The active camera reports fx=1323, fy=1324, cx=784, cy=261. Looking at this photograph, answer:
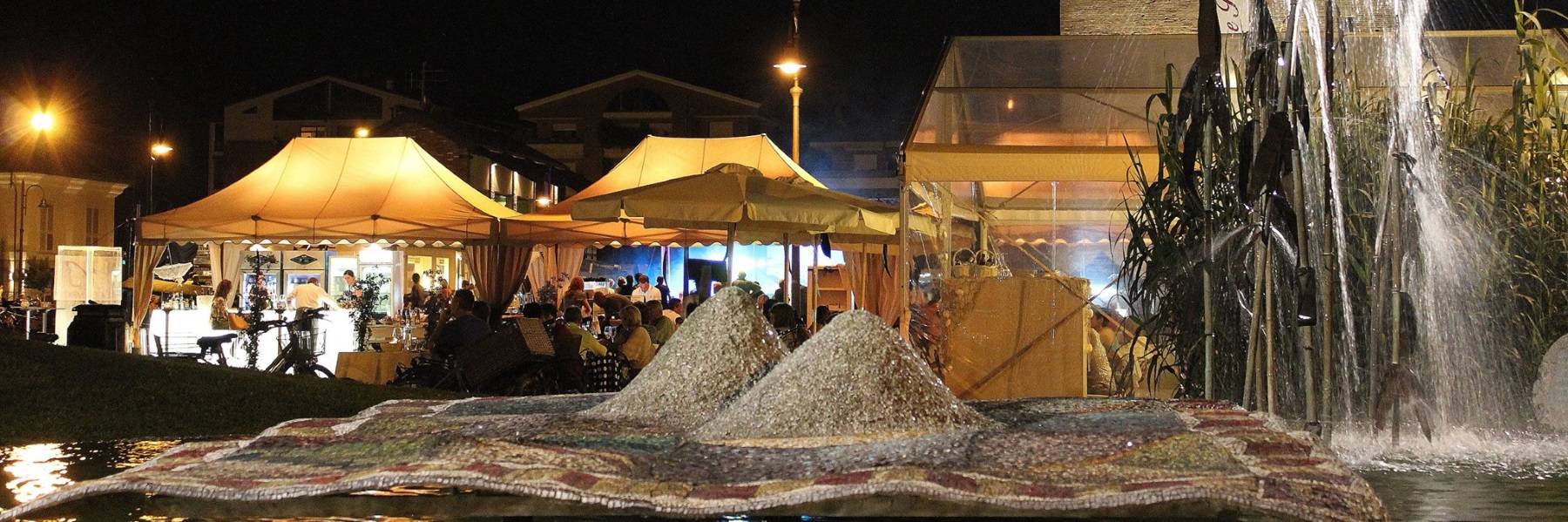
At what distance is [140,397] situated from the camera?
27.3 feet

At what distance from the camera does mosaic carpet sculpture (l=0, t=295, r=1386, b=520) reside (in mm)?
3221

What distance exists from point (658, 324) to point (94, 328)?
557 cm

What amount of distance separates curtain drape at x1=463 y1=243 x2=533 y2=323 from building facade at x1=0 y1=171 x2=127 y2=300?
28.7m

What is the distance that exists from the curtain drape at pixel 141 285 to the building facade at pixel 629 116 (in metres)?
41.8

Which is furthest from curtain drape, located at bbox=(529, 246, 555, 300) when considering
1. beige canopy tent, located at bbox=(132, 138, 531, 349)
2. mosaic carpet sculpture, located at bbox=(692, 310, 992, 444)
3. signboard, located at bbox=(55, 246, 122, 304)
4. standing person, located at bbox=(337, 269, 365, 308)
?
mosaic carpet sculpture, located at bbox=(692, 310, 992, 444)

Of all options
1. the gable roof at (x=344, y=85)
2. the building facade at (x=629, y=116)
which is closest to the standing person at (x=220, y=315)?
the gable roof at (x=344, y=85)

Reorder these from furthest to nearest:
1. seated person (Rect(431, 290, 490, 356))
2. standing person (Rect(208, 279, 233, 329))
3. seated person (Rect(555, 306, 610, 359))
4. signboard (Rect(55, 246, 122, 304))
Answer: standing person (Rect(208, 279, 233, 329)) < signboard (Rect(55, 246, 122, 304)) < seated person (Rect(555, 306, 610, 359)) < seated person (Rect(431, 290, 490, 356))

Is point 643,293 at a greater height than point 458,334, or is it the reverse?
point 643,293

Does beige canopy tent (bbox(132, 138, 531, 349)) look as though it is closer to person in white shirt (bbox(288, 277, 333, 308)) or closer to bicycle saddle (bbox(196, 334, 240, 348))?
bicycle saddle (bbox(196, 334, 240, 348))

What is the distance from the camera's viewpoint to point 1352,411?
251 inches

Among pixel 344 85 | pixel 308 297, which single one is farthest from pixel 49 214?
pixel 308 297

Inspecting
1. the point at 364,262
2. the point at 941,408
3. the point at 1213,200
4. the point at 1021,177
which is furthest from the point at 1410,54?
the point at 364,262

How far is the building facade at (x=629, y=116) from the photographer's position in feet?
193

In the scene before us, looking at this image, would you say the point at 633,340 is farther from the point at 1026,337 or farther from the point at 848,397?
the point at 848,397
